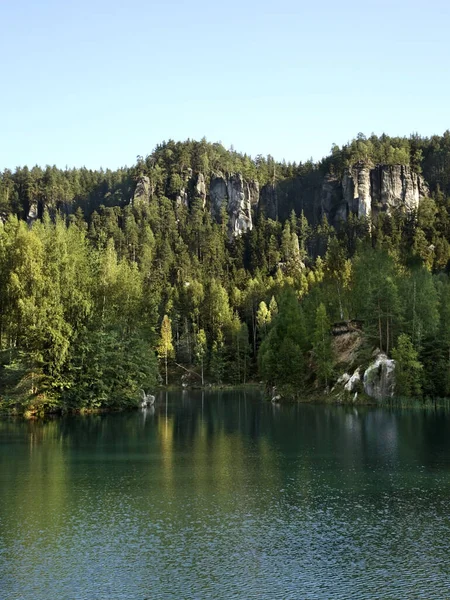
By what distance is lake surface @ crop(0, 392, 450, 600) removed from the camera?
2461cm

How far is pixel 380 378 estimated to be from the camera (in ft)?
298

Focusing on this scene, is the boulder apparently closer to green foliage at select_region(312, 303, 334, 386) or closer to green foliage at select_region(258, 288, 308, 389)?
green foliage at select_region(312, 303, 334, 386)

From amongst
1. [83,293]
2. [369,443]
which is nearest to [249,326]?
[83,293]

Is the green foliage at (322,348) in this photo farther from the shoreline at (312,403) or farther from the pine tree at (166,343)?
the pine tree at (166,343)

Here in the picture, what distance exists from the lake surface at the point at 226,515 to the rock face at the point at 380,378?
2438 centimetres

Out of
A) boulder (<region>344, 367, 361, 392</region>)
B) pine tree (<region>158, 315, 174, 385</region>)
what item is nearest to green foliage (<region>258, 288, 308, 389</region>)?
boulder (<region>344, 367, 361, 392</region>)

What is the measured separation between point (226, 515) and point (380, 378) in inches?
2390

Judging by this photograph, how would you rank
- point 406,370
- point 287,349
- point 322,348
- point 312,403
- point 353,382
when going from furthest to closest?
1. point 287,349
2. point 322,348
3. point 312,403
4. point 353,382
5. point 406,370

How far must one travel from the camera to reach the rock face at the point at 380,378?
89.4m

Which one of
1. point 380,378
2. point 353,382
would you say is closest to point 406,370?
point 380,378

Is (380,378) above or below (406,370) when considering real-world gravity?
below

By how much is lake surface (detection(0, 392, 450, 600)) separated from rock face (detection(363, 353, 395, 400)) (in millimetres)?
24383

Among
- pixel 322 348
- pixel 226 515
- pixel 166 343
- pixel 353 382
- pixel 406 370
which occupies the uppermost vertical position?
pixel 166 343

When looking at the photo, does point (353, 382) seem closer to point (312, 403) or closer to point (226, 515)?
point (312, 403)
